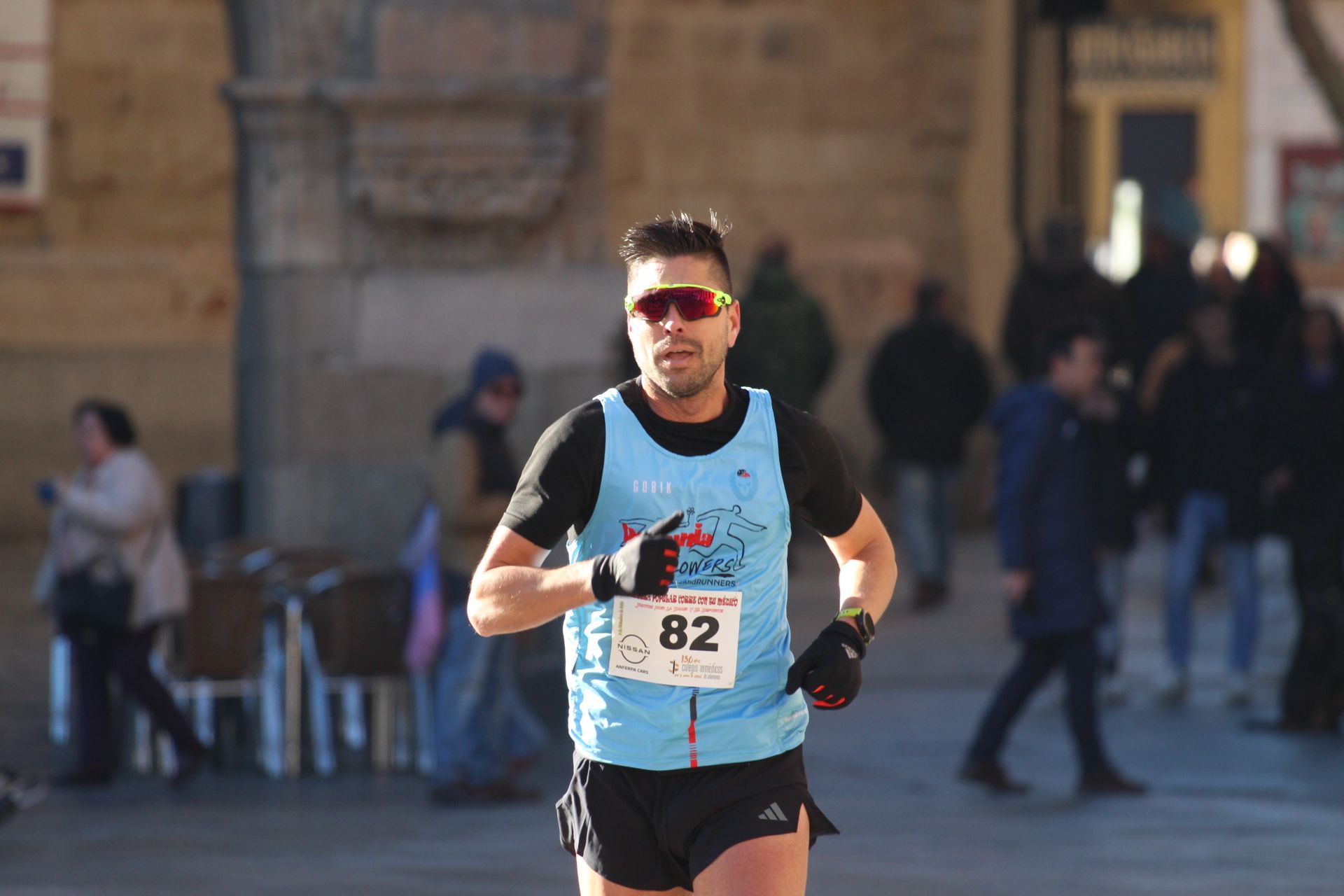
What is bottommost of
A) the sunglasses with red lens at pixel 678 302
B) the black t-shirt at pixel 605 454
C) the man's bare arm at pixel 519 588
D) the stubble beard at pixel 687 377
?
the man's bare arm at pixel 519 588

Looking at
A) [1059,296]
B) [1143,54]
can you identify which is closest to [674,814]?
[1059,296]

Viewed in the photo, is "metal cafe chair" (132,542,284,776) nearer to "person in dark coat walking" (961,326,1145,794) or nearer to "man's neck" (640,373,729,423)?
"person in dark coat walking" (961,326,1145,794)

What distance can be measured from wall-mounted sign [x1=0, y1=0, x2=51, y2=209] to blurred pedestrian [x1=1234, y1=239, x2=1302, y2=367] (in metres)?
7.08

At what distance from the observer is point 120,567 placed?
9.87m

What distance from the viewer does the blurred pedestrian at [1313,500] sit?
10820mm

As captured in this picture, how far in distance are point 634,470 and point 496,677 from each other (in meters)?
5.09

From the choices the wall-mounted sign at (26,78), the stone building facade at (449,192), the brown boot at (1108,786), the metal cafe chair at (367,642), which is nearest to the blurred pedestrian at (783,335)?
the stone building facade at (449,192)

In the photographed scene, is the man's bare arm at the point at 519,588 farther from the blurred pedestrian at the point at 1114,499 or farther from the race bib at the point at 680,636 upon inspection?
the blurred pedestrian at the point at 1114,499

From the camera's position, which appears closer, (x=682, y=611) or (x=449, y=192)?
(x=682, y=611)

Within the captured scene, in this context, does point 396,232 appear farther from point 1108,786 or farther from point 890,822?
point 1108,786

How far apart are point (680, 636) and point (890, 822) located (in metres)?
4.43

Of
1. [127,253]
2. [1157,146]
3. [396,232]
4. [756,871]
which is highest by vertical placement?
[1157,146]

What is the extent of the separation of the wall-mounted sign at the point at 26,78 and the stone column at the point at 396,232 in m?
1.43

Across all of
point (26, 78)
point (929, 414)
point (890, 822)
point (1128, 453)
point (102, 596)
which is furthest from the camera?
point (929, 414)
